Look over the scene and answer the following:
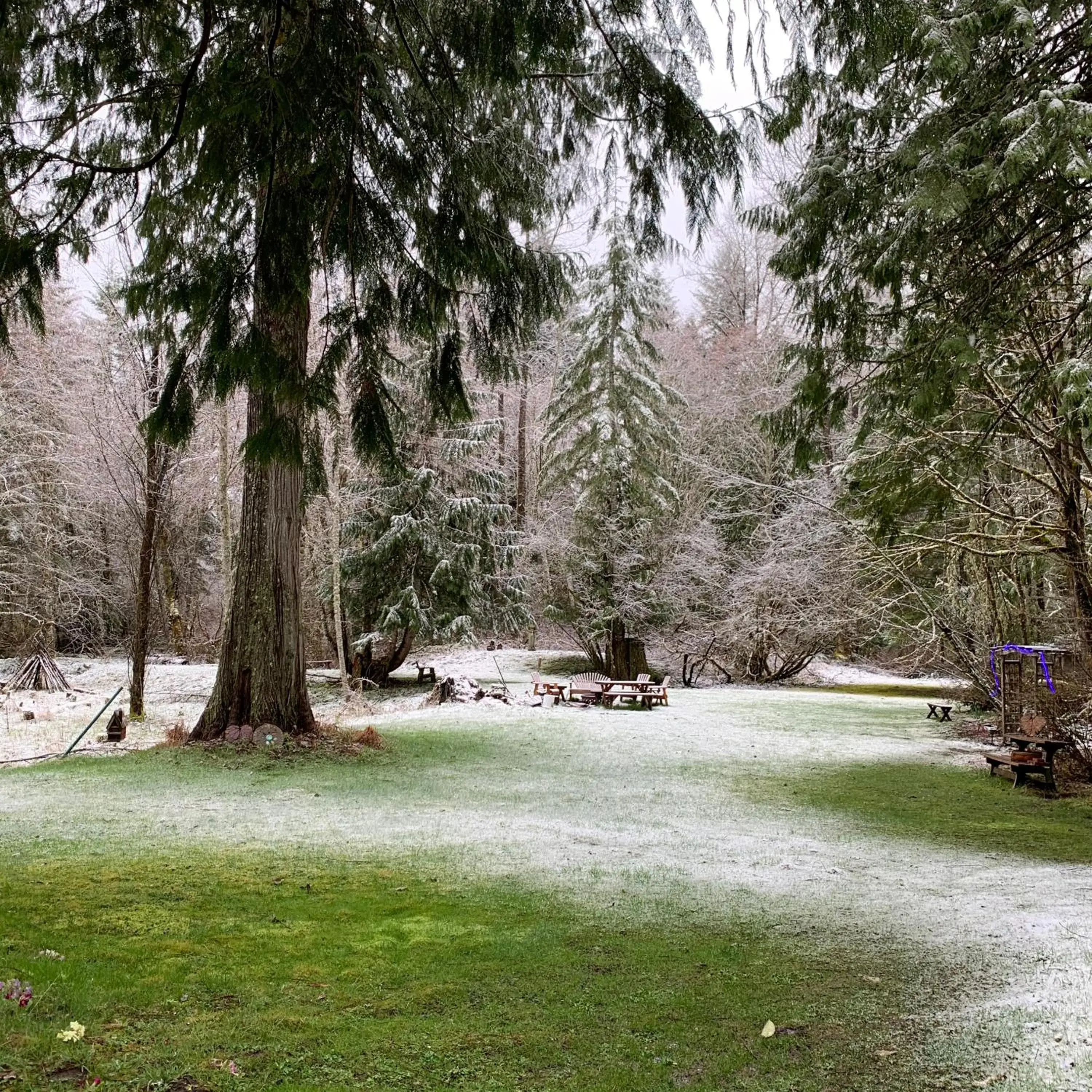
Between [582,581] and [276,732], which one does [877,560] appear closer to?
[276,732]

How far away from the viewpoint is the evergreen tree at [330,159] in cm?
385

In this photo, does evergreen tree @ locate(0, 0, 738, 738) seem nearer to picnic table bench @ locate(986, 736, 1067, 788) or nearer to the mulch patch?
the mulch patch

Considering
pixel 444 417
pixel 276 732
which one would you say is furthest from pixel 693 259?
pixel 276 732

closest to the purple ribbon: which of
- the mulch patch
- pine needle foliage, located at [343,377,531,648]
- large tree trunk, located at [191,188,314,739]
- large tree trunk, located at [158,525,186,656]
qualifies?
large tree trunk, located at [191,188,314,739]

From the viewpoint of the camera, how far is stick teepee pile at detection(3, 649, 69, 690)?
16047 millimetres

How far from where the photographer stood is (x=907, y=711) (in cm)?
1548

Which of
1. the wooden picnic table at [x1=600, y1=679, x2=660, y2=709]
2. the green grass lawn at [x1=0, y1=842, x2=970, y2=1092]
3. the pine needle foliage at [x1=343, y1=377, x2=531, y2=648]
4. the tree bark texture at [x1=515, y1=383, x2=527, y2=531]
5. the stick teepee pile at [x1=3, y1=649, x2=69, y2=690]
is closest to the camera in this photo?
the green grass lawn at [x1=0, y1=842, x2=970, y2=1092]

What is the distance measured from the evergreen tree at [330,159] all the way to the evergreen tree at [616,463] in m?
14.8

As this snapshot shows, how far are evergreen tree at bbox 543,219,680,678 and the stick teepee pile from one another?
10336mm

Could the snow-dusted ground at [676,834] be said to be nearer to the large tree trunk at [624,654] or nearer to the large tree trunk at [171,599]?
the large tree trunk at [624,654]

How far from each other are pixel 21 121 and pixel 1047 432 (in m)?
8.45

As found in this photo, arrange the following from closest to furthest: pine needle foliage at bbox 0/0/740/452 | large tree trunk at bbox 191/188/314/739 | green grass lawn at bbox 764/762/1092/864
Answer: pine needle foliage at bbox 0/0/740/452
green grass lawn at bbox 764/762/1092/864
large tree trunk at bbox 191/188/314/739

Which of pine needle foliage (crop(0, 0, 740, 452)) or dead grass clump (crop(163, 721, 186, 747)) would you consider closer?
pine needle foliage (crop(0, 0, 740, 452))

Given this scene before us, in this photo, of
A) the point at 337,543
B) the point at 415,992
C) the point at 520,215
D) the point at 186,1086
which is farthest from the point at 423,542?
the point at 186,1086
